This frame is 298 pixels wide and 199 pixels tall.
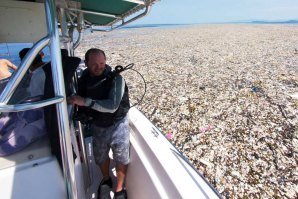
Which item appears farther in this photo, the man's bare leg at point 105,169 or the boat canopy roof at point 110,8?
the boat canopy roof at point 110,8

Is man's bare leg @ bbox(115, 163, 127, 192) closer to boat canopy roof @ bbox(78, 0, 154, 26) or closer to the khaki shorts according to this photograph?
the khaki shorts

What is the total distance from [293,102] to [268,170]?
292cm

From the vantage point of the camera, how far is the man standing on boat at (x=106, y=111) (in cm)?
195

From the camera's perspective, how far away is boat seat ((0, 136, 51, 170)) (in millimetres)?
1287

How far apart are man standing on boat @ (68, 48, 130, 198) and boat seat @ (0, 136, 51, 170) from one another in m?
0.49

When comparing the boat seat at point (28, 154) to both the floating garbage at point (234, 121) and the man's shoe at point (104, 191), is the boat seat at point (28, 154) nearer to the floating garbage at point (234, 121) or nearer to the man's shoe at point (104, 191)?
the man's shoe at point (104, 191)

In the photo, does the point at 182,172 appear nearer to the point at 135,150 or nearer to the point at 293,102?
the point at 135,150

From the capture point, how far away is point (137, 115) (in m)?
2.51

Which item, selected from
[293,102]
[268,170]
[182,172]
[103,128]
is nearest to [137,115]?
[103,128]

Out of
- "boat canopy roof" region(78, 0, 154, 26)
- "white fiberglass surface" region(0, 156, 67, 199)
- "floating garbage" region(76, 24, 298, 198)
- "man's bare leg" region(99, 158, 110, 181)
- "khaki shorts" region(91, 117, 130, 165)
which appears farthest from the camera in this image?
"floating garbage" region(76, 24, 298, 198)

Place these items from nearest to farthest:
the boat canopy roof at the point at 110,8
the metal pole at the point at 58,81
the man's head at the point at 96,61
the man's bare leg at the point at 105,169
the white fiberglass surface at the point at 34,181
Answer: the metal pole at the point at 58,81 → the white fiberglass surface at the point at 34,181 → the man's head at the point at 96,61 → the man's bare leg at the point at 105,169 → the boat canopy roof at the point at 110,8

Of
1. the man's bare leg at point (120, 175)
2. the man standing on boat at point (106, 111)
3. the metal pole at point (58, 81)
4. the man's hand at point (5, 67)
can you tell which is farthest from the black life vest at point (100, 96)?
the man's hand at point (5, 67)

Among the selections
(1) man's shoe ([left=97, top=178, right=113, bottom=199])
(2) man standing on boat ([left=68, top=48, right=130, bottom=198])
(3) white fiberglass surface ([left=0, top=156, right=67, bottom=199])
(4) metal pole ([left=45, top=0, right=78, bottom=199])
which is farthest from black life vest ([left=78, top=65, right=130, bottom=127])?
(4) metal pole ([left=45, top=0, right=78, bottom=199])

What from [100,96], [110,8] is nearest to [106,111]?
[100,96]
